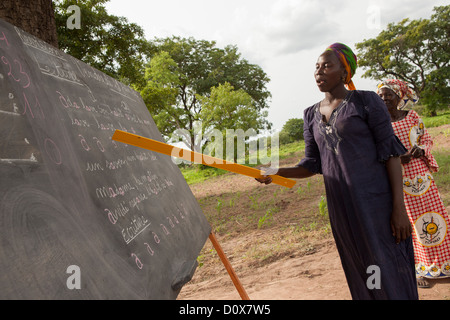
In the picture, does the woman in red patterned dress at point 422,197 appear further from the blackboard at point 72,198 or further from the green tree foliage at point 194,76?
the green tree foliage at point 194,76

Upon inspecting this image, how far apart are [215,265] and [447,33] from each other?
100ft

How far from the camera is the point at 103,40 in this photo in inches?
403

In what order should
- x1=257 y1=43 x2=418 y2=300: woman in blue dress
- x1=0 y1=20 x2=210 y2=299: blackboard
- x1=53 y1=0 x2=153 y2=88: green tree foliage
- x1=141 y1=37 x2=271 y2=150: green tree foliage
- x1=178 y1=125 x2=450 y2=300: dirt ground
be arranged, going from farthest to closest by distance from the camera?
x1=141 y1=37 x2=271 y2=150: green tree foliage
x1=53 y1=0 x2=153 y2=88: green tree foliage
x1=178 y1=125 x2=450 y2=300: dirt ground
x1=257 y1=43 x2=418 y2=300: woman in blue dress
x1=0 y1=20 x2=210 y2=299: blackboard

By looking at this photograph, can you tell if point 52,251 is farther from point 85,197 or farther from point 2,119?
point 2,119

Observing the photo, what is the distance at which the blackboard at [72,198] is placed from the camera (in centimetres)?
101

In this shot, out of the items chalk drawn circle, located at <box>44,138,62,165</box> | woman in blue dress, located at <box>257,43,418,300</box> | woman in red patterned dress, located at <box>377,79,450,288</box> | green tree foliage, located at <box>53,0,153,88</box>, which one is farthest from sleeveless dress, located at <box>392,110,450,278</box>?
green tree foliage, located at <box>53,0,153,88</box>

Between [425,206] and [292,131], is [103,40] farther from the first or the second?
[292,131]

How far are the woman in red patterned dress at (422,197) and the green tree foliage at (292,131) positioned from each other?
3105 centimetres

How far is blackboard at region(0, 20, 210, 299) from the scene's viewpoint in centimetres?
101

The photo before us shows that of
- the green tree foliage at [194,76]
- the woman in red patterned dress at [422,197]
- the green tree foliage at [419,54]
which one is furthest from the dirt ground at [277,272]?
Result: the green tree foliage at [419,54]

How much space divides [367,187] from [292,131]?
36.0 m

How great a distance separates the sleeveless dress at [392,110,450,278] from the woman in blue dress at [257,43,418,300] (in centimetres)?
144

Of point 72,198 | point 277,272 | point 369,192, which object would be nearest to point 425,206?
point 369,192

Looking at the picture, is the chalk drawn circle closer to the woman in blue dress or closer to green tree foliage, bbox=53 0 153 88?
the woman in blue dress
